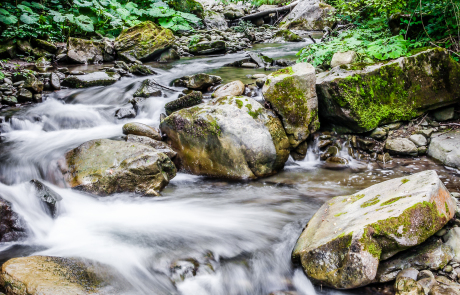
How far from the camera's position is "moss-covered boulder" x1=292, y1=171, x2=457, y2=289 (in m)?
2.40

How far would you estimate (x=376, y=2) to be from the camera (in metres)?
5.78

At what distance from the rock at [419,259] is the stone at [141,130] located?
4.15m

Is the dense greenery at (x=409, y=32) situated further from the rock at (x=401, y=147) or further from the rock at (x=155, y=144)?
the rock at (x=155, y=144)

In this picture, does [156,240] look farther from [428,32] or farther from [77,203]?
[428,32]

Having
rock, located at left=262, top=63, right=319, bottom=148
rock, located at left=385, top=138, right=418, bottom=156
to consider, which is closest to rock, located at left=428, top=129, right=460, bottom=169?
rock, located at left=385, top=138, right=418, bottom=156

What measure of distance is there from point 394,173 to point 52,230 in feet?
16.7

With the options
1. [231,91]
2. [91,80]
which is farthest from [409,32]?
[91,80]

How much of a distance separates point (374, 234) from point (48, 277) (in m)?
2.75

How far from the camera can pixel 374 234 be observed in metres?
2.41

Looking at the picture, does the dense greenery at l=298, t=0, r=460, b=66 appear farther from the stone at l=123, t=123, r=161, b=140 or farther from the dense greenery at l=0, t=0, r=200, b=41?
the dense greenery at l=0, t=0, r=200, b=41

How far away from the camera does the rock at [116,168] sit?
429cm

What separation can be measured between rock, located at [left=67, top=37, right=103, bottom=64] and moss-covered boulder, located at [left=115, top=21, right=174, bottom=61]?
2.26 feet

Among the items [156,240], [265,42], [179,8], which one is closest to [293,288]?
[156,240]

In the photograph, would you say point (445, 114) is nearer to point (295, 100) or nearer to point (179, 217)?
point (295, 100)
